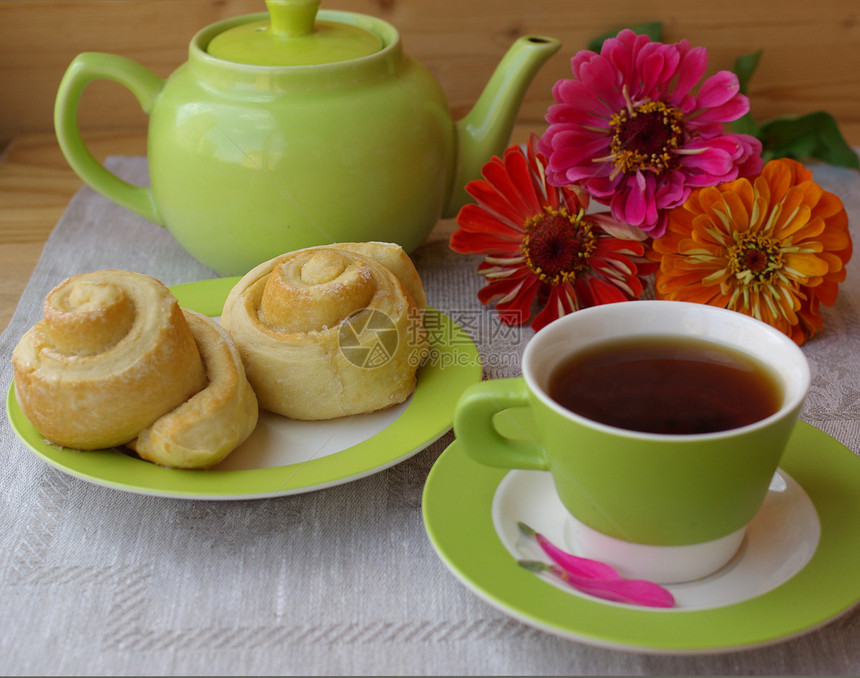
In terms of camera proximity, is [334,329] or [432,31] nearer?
[334,329]

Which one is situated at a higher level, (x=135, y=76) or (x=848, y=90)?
(x=135, y=76)

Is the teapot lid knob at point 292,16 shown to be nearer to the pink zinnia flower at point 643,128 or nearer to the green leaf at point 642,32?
the pink zinnia flower at point 643,128

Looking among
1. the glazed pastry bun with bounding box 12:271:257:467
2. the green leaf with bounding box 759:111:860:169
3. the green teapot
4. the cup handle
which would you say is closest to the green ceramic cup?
the cup handle

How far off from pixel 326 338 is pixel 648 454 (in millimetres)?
303

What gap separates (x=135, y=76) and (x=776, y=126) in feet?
2.81

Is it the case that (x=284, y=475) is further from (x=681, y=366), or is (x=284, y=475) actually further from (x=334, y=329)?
(x=681, y=366)

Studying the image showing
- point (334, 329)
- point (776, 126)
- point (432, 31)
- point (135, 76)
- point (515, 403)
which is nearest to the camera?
point (515, 403)

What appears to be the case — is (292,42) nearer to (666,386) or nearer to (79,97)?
(79,97)

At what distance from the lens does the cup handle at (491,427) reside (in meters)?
0.50

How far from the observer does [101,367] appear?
579mm

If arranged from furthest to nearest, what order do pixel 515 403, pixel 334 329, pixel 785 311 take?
1. pixel 785 311
2. pixel 334 329
3. pixel 515 403

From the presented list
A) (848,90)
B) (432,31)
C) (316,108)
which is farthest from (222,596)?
(848,90)

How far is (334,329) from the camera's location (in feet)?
2.18

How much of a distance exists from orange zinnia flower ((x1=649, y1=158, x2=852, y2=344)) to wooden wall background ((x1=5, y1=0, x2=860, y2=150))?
59 cm
